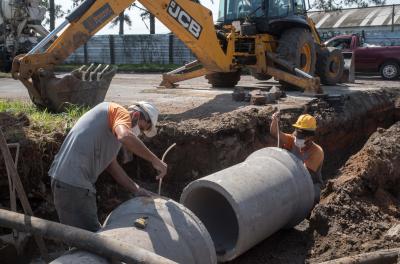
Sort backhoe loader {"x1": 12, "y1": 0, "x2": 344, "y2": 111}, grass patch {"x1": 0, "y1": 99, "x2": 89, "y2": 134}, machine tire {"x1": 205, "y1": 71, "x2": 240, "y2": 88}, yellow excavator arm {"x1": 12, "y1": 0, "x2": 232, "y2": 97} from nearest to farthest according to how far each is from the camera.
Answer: grass patch {"x1": 0, "y1": 99, "x2": 89, "y2": 134}, yellow excavator arm {"x1": 12, "y1": 0, "x2": 232, "y2": 97}, backhoe loader {"x1": 12, "y1": 0, "x2": 344, "y2": 111}, machine tire {"x1": 205, "y1": 71, "x2": 240, "y2": 88}

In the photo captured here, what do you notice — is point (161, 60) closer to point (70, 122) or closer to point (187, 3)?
point (187, 3)

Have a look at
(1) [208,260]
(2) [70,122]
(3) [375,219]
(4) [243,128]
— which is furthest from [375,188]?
(2) [70,122]

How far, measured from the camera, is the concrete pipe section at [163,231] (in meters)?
3.42

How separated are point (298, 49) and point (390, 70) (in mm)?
8084

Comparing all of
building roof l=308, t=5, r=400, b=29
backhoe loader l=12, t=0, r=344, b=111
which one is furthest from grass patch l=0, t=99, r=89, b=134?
building roof l=308, t=5, r=400, b=29

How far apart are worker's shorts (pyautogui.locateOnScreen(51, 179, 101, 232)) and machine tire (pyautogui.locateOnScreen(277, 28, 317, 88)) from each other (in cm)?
762

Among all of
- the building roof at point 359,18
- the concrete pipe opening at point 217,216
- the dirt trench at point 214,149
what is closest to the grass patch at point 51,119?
the dirt trench at point 214,149

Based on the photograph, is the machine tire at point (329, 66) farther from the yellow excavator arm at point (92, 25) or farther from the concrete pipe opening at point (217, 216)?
the concrete pipe opening at point (217, 216)

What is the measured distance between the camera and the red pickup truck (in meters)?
17.3

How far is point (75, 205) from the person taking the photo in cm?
389

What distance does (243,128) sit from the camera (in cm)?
716

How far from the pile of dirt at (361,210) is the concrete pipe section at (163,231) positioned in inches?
72.4

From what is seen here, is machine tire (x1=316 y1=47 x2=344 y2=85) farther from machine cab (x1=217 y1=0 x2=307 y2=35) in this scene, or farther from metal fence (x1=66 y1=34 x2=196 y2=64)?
metal fence (x1=66 y1=34 x2=196 y2=64)

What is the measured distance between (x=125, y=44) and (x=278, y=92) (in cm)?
1752
